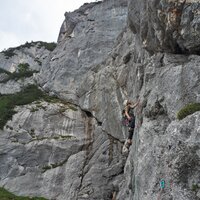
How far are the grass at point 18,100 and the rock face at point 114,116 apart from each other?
101cm

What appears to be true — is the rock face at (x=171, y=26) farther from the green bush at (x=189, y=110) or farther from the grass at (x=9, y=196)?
the grass at (x=9, y=196)

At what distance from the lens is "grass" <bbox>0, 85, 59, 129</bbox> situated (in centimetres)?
3954

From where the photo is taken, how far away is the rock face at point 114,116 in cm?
1678

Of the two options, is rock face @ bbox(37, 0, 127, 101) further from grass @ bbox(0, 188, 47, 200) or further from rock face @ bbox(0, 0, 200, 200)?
grass @ bbox(0, 188, 47, 200)

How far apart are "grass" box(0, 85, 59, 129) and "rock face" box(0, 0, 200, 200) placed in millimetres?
1013

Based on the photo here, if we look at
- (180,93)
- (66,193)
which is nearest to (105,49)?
(66,193)

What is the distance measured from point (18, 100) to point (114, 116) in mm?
14500

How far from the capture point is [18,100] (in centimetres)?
4353

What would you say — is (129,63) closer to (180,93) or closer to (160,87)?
(160,87)

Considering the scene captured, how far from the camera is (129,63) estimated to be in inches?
1345

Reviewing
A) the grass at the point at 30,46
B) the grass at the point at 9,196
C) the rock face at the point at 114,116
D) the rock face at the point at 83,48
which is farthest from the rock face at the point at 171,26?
the grass at the point at 30,46

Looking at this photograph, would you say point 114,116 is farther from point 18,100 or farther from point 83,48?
point 83,48

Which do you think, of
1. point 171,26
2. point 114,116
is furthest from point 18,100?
point 171,26

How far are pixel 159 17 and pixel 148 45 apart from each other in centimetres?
349
